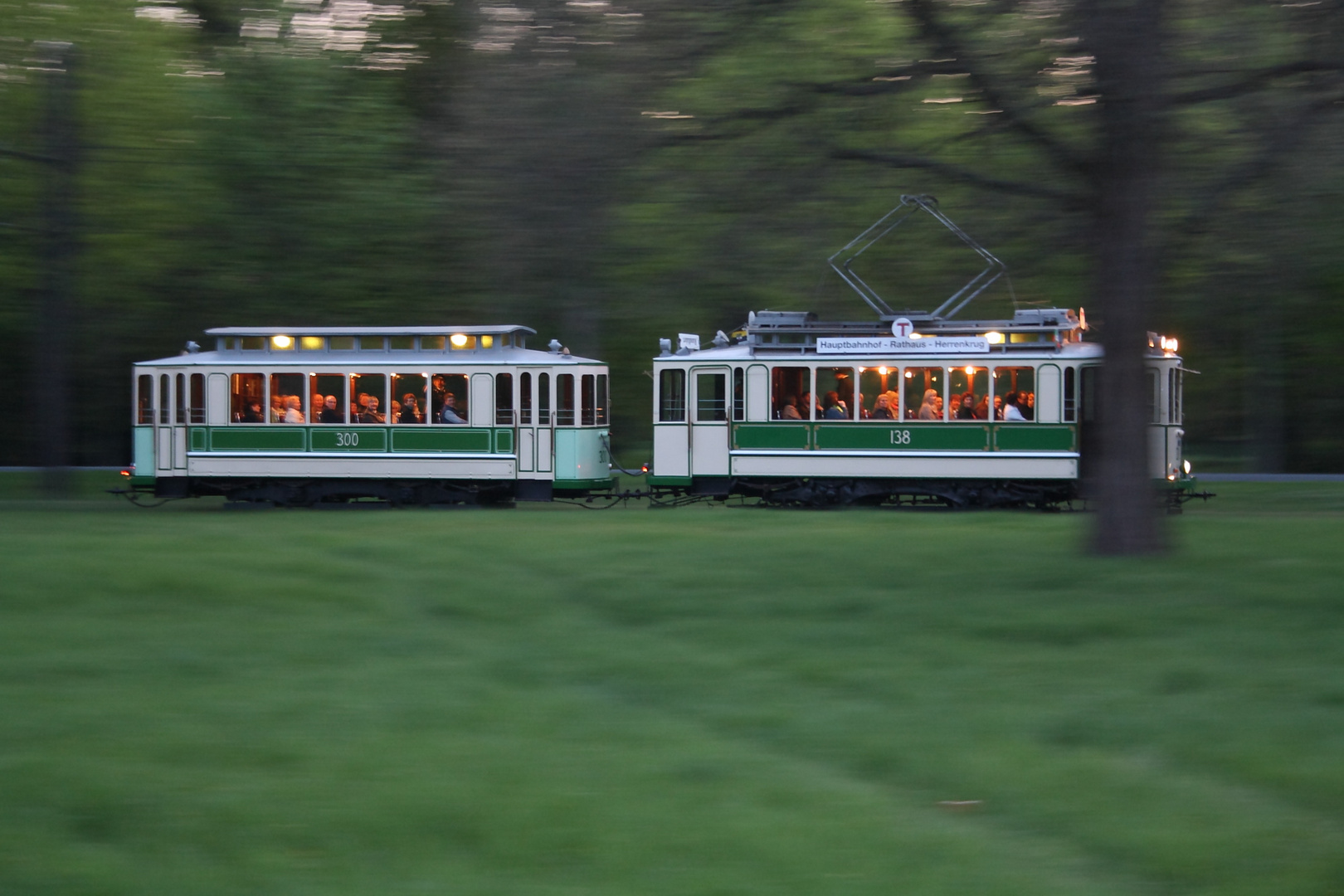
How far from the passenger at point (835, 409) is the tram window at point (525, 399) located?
4.65m

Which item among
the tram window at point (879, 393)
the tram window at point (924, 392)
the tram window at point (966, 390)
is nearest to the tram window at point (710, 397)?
the tram window at point (879, 393)

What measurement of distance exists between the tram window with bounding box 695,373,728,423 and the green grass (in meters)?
8.23

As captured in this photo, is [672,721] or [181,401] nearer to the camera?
[672,721]

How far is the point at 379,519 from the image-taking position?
1827 cm

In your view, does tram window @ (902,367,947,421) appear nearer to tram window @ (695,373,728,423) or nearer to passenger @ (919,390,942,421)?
passenger @ (919,390,942,421)

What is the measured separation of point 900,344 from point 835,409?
1421 millimetres

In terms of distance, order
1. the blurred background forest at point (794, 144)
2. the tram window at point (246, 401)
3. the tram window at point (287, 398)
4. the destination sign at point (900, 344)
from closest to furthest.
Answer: the blurred background forest at point (794, 144)
the destination sign at point (900, 344)
the tram window at point (287, 398)
the tram window at point (246, 401)

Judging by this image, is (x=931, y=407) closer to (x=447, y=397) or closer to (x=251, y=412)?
(x=447, y=397)

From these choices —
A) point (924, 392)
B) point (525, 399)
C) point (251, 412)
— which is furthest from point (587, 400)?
point (251, 412)

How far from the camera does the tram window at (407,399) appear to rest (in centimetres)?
2192

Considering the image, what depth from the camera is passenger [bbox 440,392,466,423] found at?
71.5 feet

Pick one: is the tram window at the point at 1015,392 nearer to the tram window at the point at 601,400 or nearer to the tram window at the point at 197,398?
the tram window at the point at 601,400

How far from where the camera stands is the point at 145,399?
75.3ft

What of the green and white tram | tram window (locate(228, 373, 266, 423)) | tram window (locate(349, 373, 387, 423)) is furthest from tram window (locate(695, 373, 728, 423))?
tram window (locate(228, 373, 266, 423))
